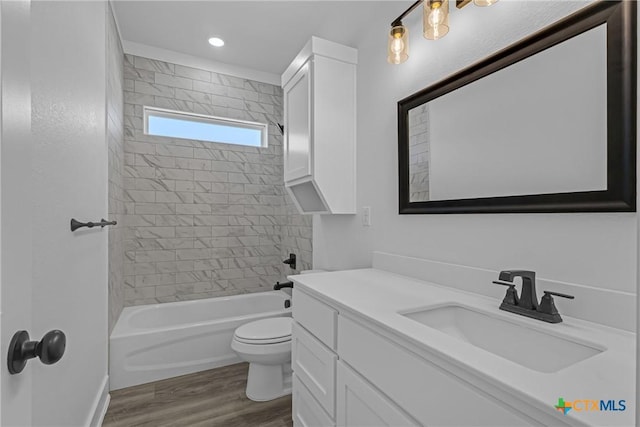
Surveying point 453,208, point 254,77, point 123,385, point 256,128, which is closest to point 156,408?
point 123,385

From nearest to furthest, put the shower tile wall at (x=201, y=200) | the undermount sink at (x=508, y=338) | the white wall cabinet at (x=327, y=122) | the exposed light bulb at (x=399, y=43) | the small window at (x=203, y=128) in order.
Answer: the undermount sink at (x=508, y=338), the exposed light bulb at (x=399, y=43), the white wall cabinet at (x=327, y=122), the shower tile wall at (x=201, y=200), the small window at (x=203, y=128)

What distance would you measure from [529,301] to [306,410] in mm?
1100

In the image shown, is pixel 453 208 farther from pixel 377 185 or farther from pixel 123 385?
pixel 123 385

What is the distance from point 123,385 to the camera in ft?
7.08

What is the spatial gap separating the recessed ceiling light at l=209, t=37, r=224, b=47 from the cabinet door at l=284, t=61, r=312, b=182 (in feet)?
3.09

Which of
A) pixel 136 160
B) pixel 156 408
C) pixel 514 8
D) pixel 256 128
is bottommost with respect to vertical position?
pixel 156 408

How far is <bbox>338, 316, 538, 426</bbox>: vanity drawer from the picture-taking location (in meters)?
0.63

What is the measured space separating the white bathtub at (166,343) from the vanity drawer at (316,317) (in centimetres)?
125

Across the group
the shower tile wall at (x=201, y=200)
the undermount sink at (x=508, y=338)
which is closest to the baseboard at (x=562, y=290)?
the undermount sink at (x=508, y=338)

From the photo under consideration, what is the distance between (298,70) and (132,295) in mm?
2441

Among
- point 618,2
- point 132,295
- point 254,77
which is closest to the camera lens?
point 618,2

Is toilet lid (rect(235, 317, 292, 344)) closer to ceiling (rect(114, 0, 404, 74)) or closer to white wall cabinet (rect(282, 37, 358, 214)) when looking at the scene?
white wall cabinet (rect(282, 37, 358, 214))

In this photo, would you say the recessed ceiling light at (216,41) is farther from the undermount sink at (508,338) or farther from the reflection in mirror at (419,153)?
the undermount sink at (508,338)

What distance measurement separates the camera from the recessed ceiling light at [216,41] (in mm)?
2675
